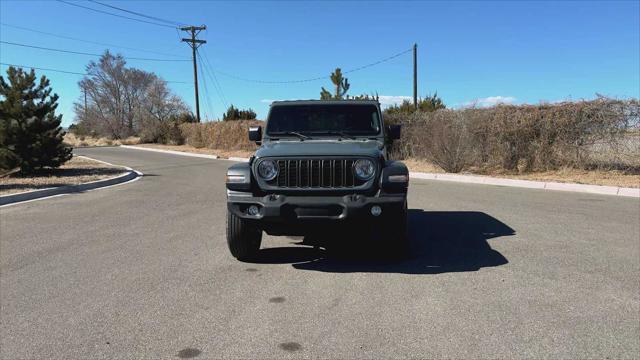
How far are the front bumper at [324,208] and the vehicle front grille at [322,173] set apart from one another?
175 millimetres

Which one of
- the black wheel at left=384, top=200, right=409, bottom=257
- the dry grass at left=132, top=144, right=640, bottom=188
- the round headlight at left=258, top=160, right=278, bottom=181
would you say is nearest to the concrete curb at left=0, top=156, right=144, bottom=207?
the round headlight at left=258, top=160, right=278, bottom=181

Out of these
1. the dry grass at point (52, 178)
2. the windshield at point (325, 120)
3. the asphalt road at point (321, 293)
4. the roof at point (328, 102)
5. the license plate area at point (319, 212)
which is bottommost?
the asphalt road at point (321, 293)

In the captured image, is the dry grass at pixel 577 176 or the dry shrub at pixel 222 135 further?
the dry shrub at pixel 222 135

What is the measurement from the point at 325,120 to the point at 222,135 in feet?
96.3

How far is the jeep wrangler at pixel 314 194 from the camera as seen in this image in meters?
5.04

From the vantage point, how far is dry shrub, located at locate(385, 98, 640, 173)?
46.9 feet

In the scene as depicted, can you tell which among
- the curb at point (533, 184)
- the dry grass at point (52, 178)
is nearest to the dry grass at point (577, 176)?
the curb at point (533, 184)

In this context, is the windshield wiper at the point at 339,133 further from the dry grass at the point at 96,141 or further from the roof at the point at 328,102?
the dry grass at the point at 96,141

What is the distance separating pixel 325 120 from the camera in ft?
21.9

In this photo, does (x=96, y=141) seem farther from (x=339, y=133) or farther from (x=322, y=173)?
(x=322, y=173)

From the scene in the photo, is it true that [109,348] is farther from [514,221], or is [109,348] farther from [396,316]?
[514,221]

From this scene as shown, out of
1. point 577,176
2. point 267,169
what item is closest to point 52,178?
point 267,169

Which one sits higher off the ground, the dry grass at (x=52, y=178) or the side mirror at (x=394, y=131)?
the side mirror at (x=394, y=131)

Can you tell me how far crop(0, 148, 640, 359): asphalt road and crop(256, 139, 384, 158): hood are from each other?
1.26m
